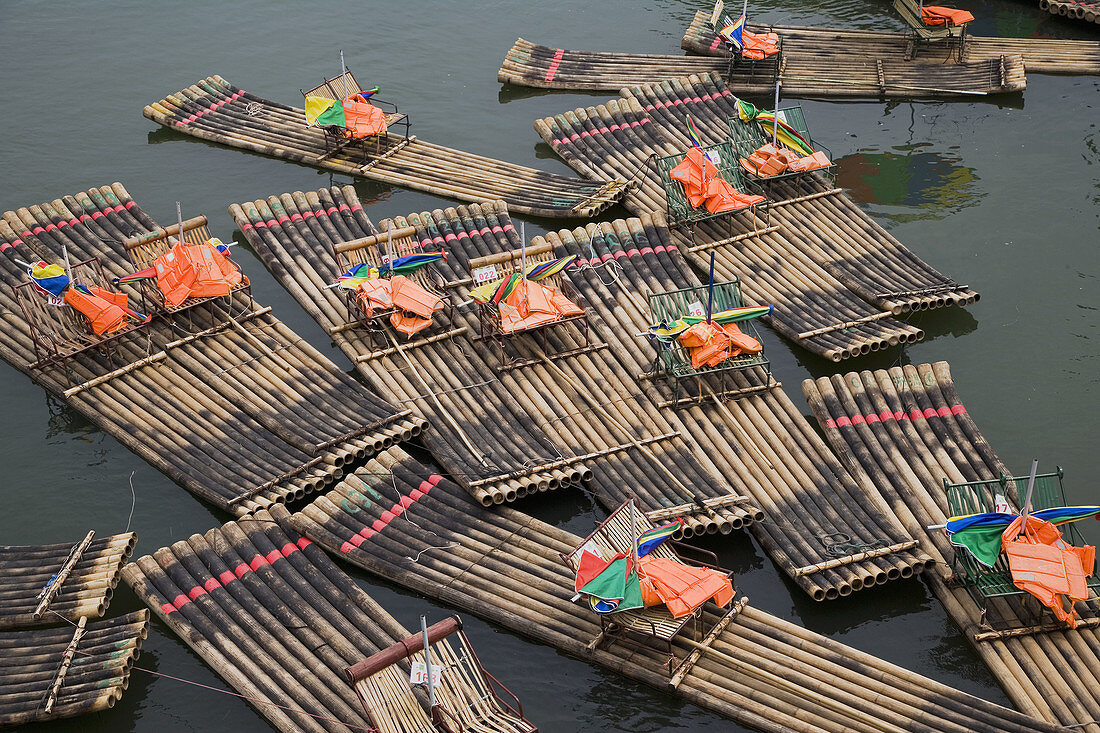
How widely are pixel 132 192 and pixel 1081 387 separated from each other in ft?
87.8

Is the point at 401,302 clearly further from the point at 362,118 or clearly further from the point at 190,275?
the point at 362,118

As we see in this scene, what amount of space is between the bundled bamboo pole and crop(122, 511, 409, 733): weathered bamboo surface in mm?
22140

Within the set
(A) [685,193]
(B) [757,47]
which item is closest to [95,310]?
(A) [685,193]

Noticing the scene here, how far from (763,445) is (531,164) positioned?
14.9 metres

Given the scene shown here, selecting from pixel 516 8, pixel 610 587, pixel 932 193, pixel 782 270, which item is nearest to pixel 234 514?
pixel 610 587

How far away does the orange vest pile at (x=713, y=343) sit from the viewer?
26.9 meters

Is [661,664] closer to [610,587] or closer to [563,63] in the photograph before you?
[610,587]

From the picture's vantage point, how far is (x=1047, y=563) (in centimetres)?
2197

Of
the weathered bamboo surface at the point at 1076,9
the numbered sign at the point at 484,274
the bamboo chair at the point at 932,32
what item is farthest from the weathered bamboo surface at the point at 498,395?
the weathered bamboo surface at the point at 1076,9

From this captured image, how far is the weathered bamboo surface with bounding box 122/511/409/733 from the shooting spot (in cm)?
2133

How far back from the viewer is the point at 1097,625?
2217cm

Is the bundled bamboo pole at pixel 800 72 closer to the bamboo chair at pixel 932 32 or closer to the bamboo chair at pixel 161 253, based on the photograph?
the bamboo chair at pixel 932 32

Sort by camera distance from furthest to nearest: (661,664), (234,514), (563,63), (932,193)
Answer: (563,63), (932,193), (234,514), (661,664)

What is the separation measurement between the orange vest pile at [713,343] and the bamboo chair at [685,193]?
5.90 metres
